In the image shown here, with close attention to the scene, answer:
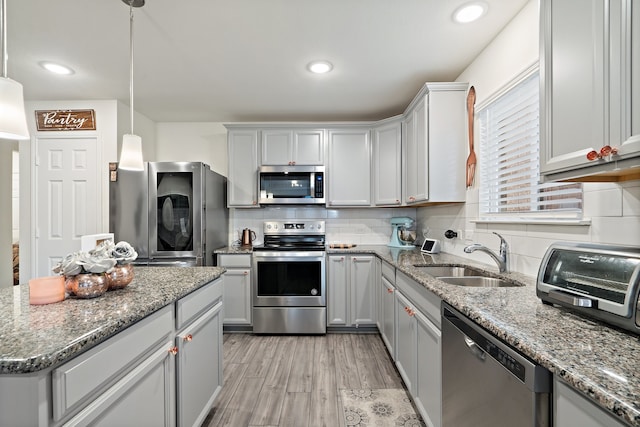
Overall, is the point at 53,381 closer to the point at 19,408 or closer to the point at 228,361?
the point at 19,408

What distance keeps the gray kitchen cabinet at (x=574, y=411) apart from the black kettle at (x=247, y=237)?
3.16m

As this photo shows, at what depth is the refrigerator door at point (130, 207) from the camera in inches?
110

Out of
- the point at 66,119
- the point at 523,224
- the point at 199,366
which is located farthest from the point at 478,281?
the point at 66,119

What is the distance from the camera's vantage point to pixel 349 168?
3.39 meters

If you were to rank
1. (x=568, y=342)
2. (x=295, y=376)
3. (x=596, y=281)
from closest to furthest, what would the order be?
(x=568, y=342)
(x=596, y=281)
(x=295, y=376)

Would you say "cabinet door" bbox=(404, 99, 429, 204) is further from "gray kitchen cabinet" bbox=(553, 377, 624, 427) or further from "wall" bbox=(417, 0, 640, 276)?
"gray kitchen cabinet" bbox=(553, 377, 624, 427)

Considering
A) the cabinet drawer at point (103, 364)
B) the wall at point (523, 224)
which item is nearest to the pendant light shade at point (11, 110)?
the cabinet drawer at point (103, 364)

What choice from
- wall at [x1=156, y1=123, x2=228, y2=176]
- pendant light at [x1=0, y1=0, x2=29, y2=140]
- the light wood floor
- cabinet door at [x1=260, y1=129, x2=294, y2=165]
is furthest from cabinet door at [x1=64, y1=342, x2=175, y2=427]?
wall at [x1=156, y1=123, x2=228, y2=176]

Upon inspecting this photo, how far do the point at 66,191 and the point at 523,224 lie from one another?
4191 mm

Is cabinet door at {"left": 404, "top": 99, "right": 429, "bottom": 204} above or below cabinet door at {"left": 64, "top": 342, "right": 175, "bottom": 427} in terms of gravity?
above

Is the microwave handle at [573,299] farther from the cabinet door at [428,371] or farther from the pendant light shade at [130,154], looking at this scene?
the pendant light shade at [130,154]

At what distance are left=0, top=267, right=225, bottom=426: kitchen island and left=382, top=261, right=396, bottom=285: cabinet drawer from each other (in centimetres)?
140

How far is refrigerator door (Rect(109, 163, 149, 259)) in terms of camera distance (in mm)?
2789

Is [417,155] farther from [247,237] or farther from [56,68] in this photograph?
[56,68]
